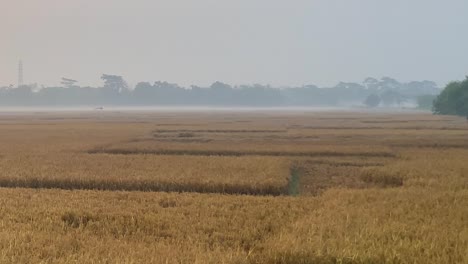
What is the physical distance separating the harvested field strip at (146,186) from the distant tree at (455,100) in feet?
226

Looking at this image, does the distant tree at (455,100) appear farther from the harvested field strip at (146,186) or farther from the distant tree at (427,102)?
the distant tree at (427,102)

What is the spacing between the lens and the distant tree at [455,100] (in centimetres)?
8038

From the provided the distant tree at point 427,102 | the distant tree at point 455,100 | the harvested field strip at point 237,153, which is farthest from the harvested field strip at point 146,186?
the distant tree at point 427,102

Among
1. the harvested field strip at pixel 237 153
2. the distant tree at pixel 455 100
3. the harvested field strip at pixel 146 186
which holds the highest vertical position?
the distant tree at pixel 455 100

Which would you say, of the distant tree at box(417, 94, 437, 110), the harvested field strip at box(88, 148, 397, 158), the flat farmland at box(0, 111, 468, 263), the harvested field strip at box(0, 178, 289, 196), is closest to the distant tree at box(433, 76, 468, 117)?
the harvested field strip at box(88, 148, 397, 158)

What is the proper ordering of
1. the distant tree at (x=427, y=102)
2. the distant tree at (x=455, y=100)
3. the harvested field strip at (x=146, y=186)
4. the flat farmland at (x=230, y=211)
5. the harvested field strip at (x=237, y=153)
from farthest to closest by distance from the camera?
the distant tree at (x=427, y=102)
the distant tree at (x=455, y=100)
the harvested field strip at (x=237, y=153)
the harvested field strip at (x=146, y=186)
the flat farmland at (x=230, y=211)

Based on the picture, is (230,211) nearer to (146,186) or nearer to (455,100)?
(146,186)

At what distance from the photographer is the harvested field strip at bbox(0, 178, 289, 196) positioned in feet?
57.9

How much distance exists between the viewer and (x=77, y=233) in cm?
1030

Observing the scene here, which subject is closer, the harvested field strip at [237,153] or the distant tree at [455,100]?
the harvested field strip at [237,153]

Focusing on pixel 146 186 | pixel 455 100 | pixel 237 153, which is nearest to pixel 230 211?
pixel 146 186

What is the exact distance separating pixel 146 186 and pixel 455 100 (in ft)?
249

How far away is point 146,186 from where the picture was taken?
1795 cm

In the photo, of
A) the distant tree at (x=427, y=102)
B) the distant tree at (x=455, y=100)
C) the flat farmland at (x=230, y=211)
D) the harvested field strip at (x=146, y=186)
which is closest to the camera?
the flat farmland at (x=230, y=211)
